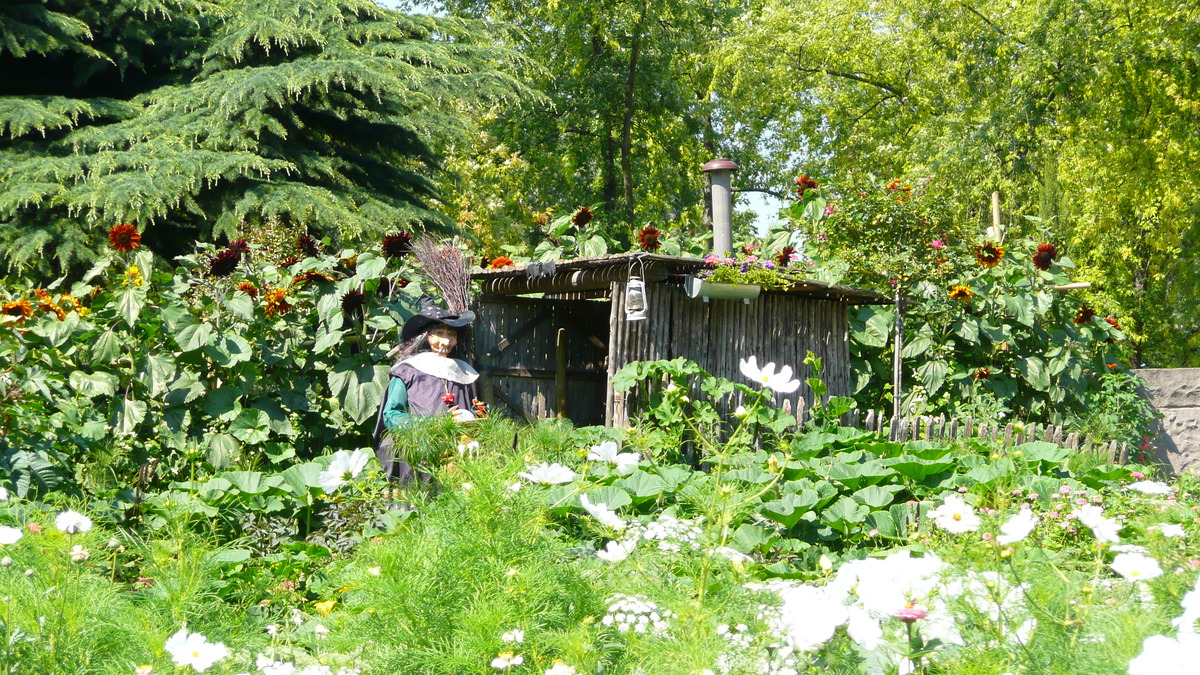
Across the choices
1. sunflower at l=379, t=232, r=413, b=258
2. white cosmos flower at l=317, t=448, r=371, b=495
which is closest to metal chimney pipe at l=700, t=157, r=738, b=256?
sunflower at l=379, t=232, r=413, b=258

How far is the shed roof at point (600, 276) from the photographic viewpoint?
657 centimetres

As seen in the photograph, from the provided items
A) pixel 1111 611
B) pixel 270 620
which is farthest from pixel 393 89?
pixel 1111 611

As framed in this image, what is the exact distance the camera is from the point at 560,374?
8164 mm

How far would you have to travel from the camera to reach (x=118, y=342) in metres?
5.08

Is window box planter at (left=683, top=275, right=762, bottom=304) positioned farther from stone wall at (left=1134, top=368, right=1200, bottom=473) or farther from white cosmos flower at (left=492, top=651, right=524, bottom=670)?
white cosmos flower at (left=492, top=651, right=524, bottom=670)

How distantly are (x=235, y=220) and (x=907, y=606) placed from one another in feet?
31.5

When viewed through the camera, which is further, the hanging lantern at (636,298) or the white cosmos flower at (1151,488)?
the hanging lantern at (636,298)

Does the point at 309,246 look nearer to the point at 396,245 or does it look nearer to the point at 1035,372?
the point at 396,245

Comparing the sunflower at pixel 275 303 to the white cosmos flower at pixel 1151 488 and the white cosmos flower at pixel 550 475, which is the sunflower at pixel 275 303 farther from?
the white cosmos flower at pixel 1151 488

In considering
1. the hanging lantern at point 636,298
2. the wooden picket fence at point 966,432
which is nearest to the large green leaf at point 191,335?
the hanging lantern at point 636,298

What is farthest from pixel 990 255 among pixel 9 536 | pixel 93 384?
pixel 9 536

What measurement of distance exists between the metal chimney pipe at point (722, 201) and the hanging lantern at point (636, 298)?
4.53 feet

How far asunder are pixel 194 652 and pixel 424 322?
Answer: 3521mm

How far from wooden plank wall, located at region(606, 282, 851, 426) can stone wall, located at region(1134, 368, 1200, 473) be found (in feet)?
10.3
